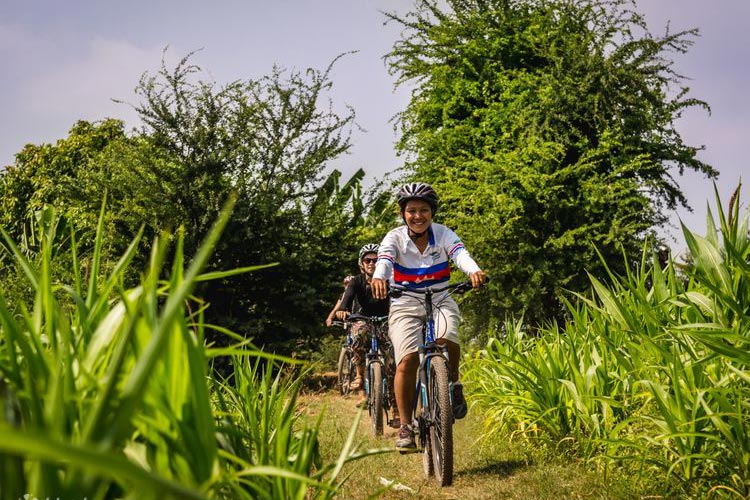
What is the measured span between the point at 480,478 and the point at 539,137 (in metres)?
11.6

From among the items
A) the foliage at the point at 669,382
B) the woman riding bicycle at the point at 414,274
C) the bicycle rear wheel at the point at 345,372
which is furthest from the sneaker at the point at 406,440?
the bicycle rear wheel at the point at 345,372

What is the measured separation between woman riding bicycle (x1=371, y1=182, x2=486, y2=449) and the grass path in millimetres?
364

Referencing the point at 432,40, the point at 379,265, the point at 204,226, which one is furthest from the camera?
the point at 432,40

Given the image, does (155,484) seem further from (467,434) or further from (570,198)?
(570,198)

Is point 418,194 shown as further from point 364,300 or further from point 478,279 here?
point 364,300

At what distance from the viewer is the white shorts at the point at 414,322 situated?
17.6 ft

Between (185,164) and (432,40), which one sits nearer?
(185,164)

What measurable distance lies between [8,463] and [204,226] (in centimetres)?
1059

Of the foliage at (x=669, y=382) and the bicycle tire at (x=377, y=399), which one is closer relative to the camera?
the foliage at (x=669, y=382)

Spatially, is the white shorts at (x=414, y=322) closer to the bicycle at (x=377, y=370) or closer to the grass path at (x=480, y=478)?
the grass path at (x=480, y=478)

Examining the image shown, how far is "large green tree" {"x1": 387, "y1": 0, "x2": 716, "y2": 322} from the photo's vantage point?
15023mm

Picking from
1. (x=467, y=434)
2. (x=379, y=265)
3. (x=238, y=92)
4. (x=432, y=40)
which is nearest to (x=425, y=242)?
(x=379, y=265)

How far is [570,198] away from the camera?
597 inches

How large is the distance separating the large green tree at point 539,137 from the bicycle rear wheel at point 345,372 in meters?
4.22
